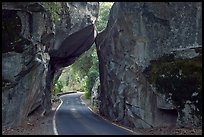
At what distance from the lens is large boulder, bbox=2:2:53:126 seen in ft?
57.5

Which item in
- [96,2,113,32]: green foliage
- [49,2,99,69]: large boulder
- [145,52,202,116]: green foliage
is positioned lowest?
[145,52,202,116]: green foliage

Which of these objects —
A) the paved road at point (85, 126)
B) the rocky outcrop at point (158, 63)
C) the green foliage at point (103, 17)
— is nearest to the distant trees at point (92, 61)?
the green foliage at point (103, 17)

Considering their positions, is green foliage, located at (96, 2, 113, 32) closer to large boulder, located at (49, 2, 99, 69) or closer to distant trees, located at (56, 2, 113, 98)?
distant trees, located at (56, 2, 113, 98)

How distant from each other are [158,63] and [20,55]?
24.3 ft

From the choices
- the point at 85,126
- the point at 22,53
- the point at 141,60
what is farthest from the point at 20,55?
the point at 141,60

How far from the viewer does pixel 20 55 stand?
17.9 metres

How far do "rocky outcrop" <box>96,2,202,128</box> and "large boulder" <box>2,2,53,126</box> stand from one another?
17.0 ft

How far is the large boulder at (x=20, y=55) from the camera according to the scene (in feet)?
57.5

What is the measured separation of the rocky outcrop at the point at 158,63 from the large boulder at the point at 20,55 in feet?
17.0

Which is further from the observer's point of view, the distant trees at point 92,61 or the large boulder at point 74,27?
the distant trees at point 92,61

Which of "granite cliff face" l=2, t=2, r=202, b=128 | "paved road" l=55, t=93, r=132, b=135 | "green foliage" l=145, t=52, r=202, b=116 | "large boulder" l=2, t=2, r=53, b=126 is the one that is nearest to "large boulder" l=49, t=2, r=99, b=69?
"granite cliff face" l=2, t=2, r=202, b=128

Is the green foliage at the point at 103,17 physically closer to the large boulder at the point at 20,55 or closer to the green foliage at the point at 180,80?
the large boulder at the point at 20,55

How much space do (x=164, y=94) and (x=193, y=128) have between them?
2.25 meters

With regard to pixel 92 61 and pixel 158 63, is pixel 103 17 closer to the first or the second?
pixel 92 61
